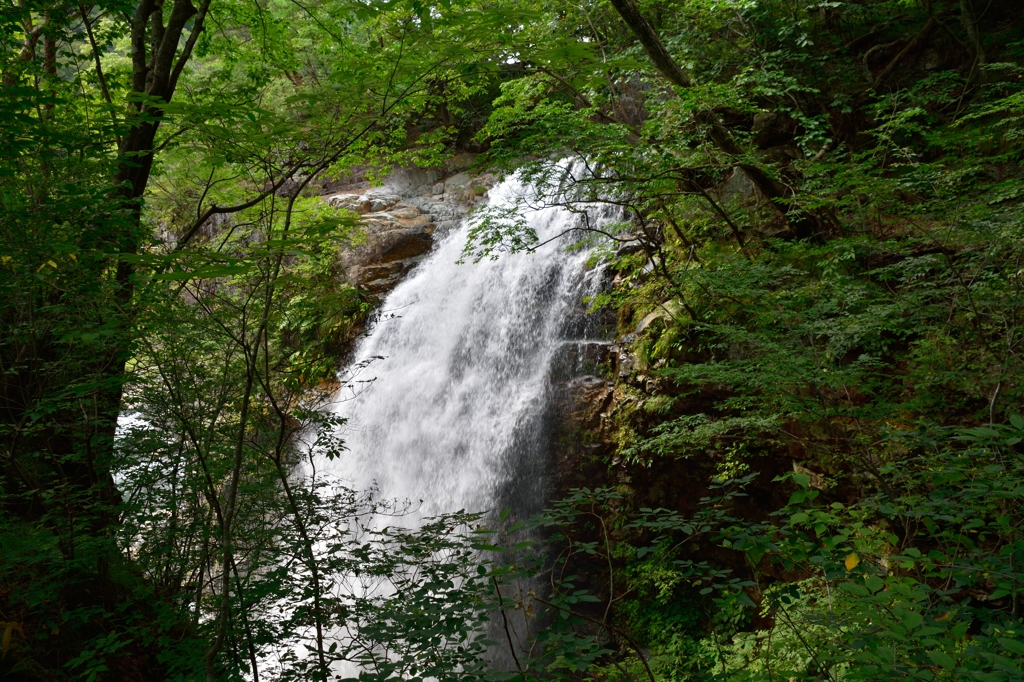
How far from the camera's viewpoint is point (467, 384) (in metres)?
9.59

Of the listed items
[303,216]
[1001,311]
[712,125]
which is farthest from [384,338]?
[1001,311]

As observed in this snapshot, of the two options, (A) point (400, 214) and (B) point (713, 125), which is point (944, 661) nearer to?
(B) point (713, 125)

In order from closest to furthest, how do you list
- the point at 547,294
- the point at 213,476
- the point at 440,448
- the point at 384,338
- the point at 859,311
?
the point at 213,476, the point at 859,311, the point at 440,448, the point at 547,294, the point at 384,338

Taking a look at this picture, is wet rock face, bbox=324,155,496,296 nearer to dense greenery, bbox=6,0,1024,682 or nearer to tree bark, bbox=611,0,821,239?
dense greenery, bbox=6,0,1024,682

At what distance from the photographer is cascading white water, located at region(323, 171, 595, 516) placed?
8.30 metres

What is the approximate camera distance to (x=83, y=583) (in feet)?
12.8

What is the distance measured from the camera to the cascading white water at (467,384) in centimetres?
830

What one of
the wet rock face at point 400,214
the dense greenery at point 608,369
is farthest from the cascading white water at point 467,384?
the wet rock face at point 400,214

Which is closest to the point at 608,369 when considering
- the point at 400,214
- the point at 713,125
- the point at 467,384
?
the point at 467,384

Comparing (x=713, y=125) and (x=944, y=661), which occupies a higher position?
(x=713, y=125)

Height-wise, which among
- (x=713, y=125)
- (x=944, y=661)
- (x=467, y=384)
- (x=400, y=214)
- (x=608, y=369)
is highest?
(x=400, y=214)

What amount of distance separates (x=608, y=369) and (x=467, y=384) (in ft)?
8.49

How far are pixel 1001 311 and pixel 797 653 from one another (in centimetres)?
304

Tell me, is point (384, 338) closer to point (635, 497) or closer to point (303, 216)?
point (303, 216)
